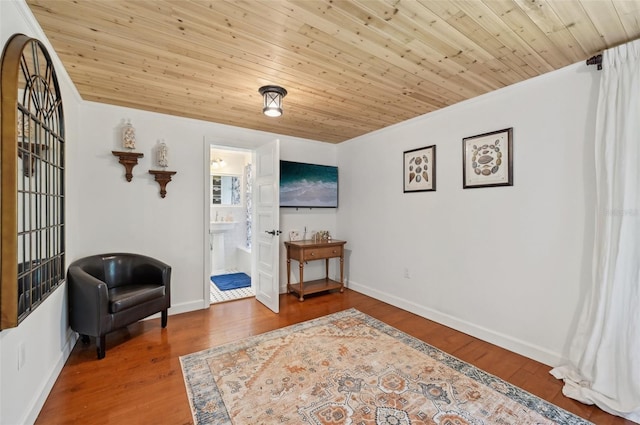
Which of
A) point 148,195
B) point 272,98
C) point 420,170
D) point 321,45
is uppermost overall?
point 321,45

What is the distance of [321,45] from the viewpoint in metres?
1.89

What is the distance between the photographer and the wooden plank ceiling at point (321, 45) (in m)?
1.56

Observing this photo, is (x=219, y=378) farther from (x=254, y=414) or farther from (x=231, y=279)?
(x=231, y=279)

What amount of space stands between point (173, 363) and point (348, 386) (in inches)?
56.9

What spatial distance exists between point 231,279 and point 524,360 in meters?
4.25

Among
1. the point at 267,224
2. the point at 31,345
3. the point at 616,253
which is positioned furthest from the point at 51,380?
the point at 616,253

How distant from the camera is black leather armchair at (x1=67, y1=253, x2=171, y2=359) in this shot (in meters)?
2.31

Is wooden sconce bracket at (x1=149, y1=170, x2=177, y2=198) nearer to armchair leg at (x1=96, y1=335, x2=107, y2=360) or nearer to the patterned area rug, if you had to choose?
armchair leg at (x1=96, y1=335, x2=107, y2=360)

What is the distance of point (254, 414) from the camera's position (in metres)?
1.76

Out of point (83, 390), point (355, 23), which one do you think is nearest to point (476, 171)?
point (355, 23)

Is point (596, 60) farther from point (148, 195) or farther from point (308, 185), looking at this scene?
point (148, 195)

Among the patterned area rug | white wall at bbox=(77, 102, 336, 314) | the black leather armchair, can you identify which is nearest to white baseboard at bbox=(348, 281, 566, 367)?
→ the patterned area rug

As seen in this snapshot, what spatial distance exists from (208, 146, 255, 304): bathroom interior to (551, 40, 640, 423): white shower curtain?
467cm

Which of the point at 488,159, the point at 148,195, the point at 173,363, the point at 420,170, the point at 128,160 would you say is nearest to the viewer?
the point at 173,363
